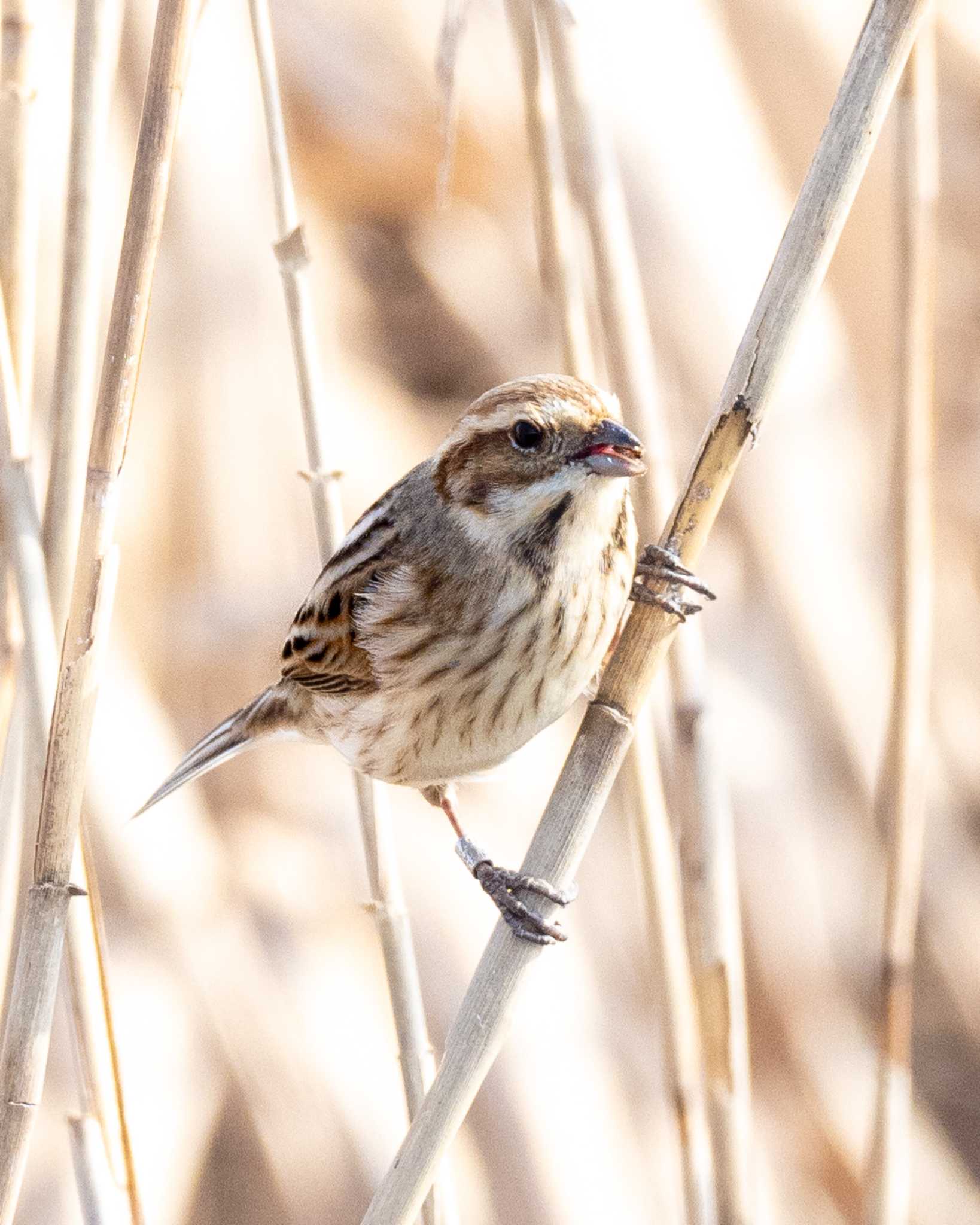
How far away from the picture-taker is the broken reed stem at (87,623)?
46.9 inches

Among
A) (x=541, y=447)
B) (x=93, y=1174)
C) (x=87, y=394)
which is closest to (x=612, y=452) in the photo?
(x=541, y=447)

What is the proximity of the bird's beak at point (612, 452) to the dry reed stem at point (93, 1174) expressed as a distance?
0.91 metres

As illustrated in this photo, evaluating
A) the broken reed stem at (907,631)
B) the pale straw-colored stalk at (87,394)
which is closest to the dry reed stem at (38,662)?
the pale straw-colored stalk at (87,394)

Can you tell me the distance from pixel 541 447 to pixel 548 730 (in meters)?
1.06

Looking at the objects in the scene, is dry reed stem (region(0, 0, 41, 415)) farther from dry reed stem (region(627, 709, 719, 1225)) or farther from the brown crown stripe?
dry reed stem (region(627, 709, 719, 1225))

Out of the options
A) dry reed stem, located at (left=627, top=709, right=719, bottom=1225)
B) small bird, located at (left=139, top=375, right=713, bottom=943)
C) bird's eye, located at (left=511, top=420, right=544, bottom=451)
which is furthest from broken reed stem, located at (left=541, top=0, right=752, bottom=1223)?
bird's eye, located at (left=511, top=420, right=544, bottom=451)

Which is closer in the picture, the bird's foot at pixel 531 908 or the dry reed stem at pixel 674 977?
the bird's foot at pixel 531 908

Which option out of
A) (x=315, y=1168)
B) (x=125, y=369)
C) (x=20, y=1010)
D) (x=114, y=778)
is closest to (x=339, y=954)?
(x=315, y=1168)

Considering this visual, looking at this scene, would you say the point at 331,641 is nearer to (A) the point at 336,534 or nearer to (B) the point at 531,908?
(A) the point at 336,534

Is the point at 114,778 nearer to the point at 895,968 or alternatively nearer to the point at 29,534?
the point at 29,534

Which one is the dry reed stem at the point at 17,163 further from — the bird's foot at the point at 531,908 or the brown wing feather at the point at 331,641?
the bird's foot at the point at 531,908

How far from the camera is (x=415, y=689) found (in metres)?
1.69

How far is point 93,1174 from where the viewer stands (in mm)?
1480

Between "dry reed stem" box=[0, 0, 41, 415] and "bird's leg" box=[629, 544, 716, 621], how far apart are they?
2.55ft
